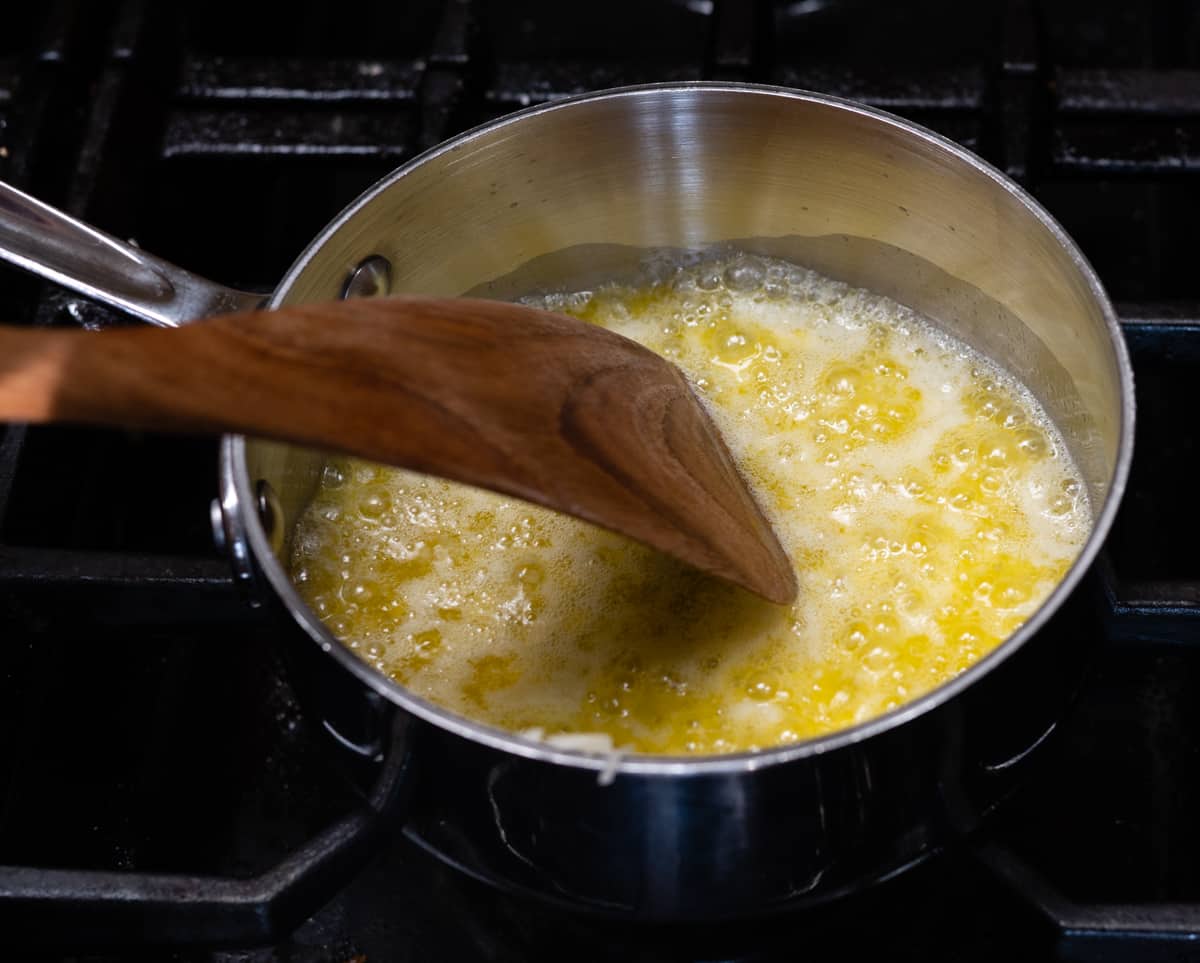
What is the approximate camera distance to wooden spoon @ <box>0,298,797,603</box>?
1.57 ft

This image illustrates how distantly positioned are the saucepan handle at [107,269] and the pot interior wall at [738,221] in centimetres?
4

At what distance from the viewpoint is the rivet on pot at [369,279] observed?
0.76 metres

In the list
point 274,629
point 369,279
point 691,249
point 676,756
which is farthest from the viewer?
point 691,249

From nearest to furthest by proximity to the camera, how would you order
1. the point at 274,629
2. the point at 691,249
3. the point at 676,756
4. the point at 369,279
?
1. the point at 676,756
2. the point at 274,629
3. the point at 369,279
4. the point at 691,249

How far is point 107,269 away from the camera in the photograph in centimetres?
68

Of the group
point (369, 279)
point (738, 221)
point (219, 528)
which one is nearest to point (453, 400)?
point (219, 528)

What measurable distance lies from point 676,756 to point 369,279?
1.15 ft

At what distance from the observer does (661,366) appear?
74cm

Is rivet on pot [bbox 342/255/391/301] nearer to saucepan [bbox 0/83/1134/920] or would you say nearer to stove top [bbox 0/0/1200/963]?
saucepan [bbox 0/83/1134/920]

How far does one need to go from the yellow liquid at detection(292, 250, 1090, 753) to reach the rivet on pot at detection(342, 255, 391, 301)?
10cm

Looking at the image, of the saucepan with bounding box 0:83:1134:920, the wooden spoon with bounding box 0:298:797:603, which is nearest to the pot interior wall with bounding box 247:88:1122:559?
the saucepan with bounding box 0:83:1134:920

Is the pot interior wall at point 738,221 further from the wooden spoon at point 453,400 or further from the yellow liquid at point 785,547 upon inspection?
the wooden spoon at point 453,400

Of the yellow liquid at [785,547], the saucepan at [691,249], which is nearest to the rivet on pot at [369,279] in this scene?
the saucepan at [691,249]

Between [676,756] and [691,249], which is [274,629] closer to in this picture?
[676,756]
